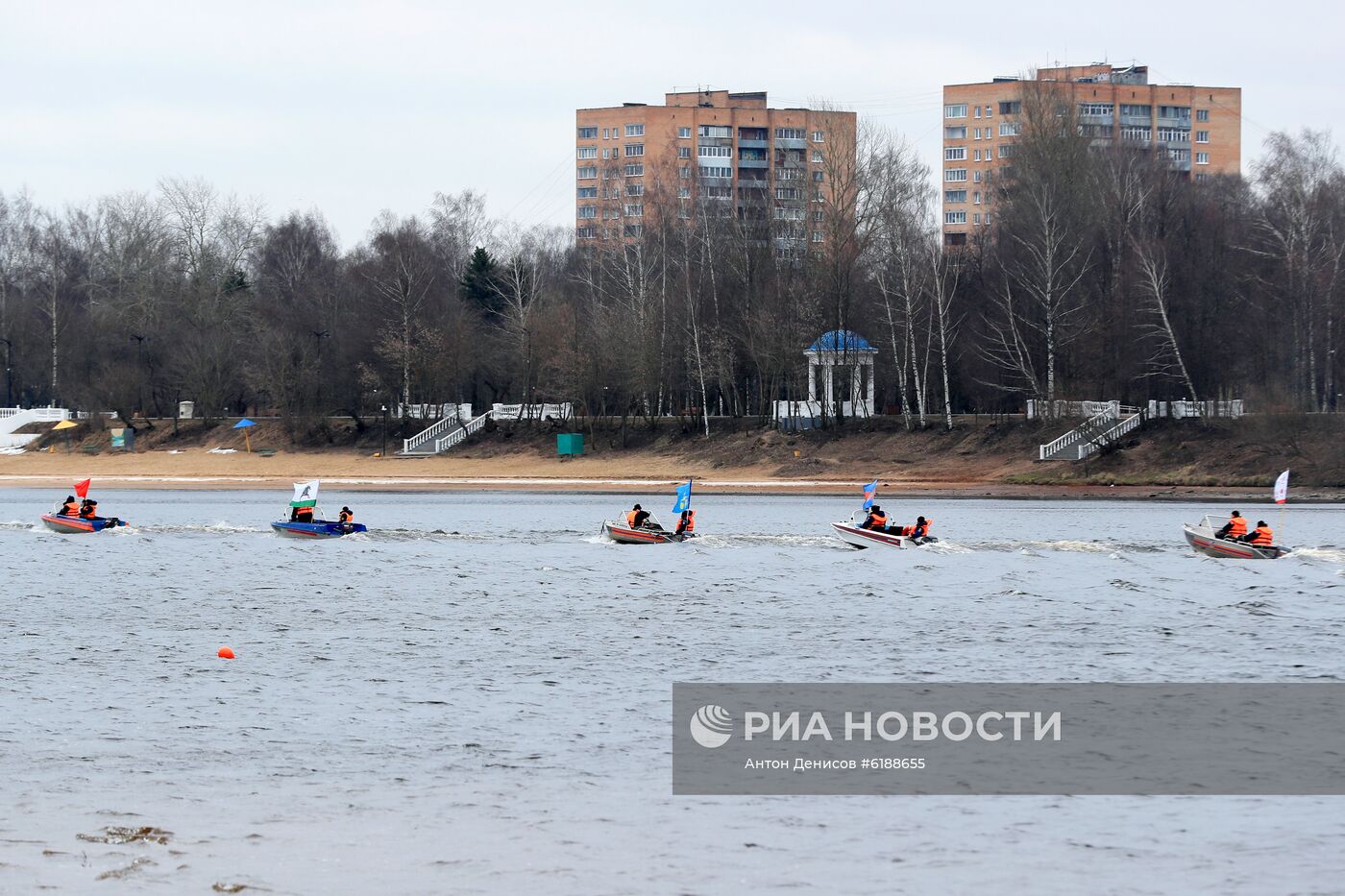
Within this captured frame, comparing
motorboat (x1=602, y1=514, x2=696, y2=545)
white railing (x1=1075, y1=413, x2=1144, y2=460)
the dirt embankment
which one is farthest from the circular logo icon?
white railing (x1=1075, y1=413, x2=1144, y2=460)

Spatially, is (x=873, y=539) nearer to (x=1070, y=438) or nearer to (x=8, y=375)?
(x=1070, y=438)

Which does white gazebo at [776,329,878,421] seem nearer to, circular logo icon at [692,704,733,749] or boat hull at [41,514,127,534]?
boat hull at [41,514,127,534]

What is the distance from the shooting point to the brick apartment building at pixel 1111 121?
137125 mm

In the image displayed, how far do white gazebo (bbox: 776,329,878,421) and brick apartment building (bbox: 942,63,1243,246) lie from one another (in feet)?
182

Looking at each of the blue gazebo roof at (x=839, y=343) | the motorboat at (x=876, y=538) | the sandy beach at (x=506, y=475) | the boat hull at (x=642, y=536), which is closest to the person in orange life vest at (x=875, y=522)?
the motorboat at (x=876, y=538)

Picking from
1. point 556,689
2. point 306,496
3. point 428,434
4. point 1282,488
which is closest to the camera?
point 556,689

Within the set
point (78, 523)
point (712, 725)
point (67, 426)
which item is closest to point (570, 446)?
point (78, 523)

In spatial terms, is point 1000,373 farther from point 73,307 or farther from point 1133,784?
point 73,307

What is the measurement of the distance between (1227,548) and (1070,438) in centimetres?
2750

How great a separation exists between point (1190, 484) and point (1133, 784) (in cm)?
4787

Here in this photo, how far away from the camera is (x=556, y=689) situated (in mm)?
24797

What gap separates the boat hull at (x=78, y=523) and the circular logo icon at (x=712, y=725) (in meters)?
34.2

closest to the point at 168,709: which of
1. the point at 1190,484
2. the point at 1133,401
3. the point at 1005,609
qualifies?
the point at 1005,609

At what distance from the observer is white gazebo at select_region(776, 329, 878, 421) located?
80125mm
